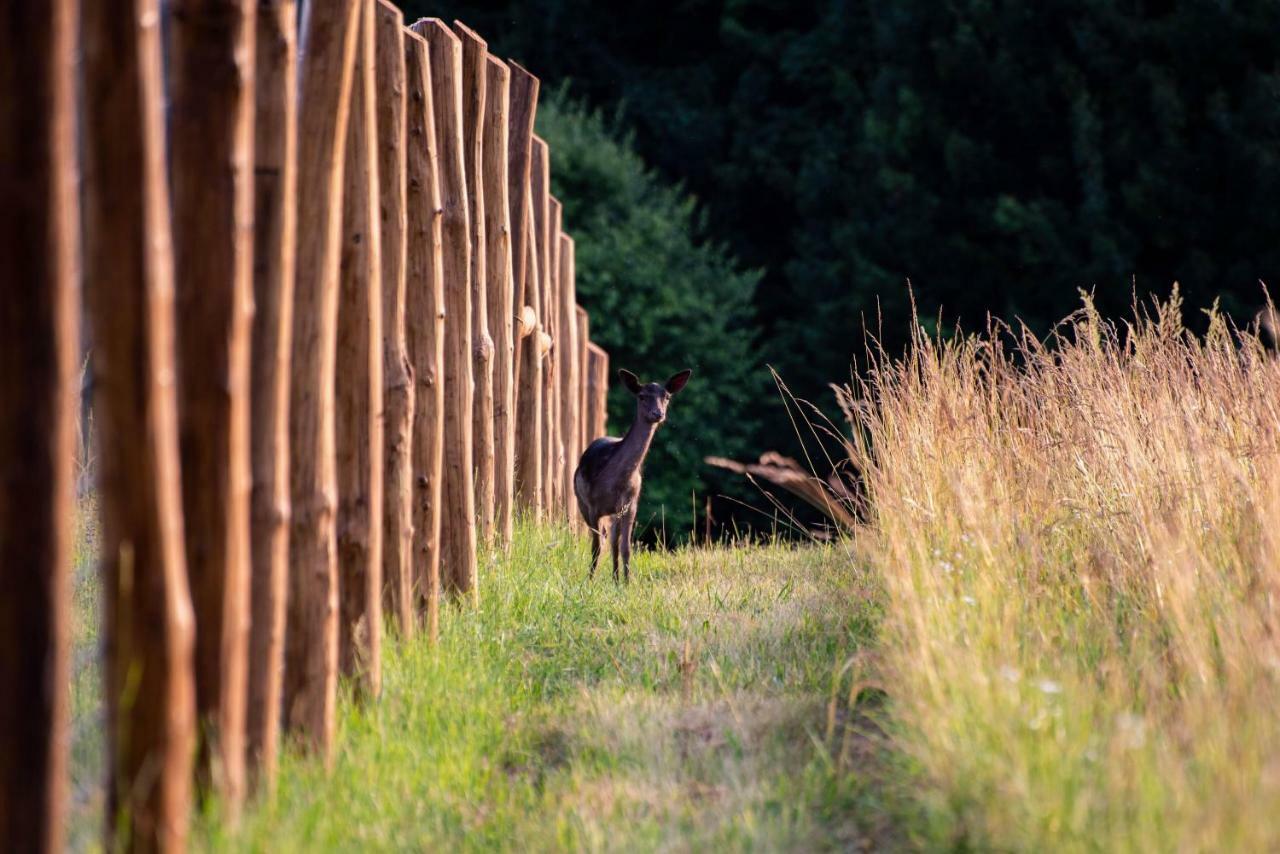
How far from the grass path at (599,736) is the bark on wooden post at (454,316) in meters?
0.34

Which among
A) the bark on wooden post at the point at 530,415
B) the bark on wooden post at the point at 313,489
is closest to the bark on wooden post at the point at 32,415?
the bark on wooden post at the point at 313,489

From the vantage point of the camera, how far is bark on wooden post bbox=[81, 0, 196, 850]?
3211 mm

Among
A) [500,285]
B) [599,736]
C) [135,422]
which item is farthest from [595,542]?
[135,422]

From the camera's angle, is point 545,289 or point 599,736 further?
point 545,289

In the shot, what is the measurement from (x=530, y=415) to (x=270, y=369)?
6194 mm

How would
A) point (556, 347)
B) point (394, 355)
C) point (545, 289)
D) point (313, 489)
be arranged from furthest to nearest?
point (556, 347) → point (545, 289) → point (394, 355) → point (313, 489)

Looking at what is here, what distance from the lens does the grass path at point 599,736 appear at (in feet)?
13.9

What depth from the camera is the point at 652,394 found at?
9250 mm

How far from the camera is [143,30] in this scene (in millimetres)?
3232

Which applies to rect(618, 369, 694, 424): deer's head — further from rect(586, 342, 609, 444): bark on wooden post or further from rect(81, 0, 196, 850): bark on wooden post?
rect(586, 342, 609, 444): bark on wooden post

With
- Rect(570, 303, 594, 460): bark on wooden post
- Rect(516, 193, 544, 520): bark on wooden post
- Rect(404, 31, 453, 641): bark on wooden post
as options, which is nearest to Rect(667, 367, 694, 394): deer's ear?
Rect(516, 193, 544, 520): bark on wooden post

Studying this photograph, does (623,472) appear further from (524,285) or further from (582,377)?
(582,377)

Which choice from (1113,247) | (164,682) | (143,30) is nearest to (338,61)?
(143,30)

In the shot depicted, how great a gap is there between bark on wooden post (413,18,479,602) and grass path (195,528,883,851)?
0.34 meters
